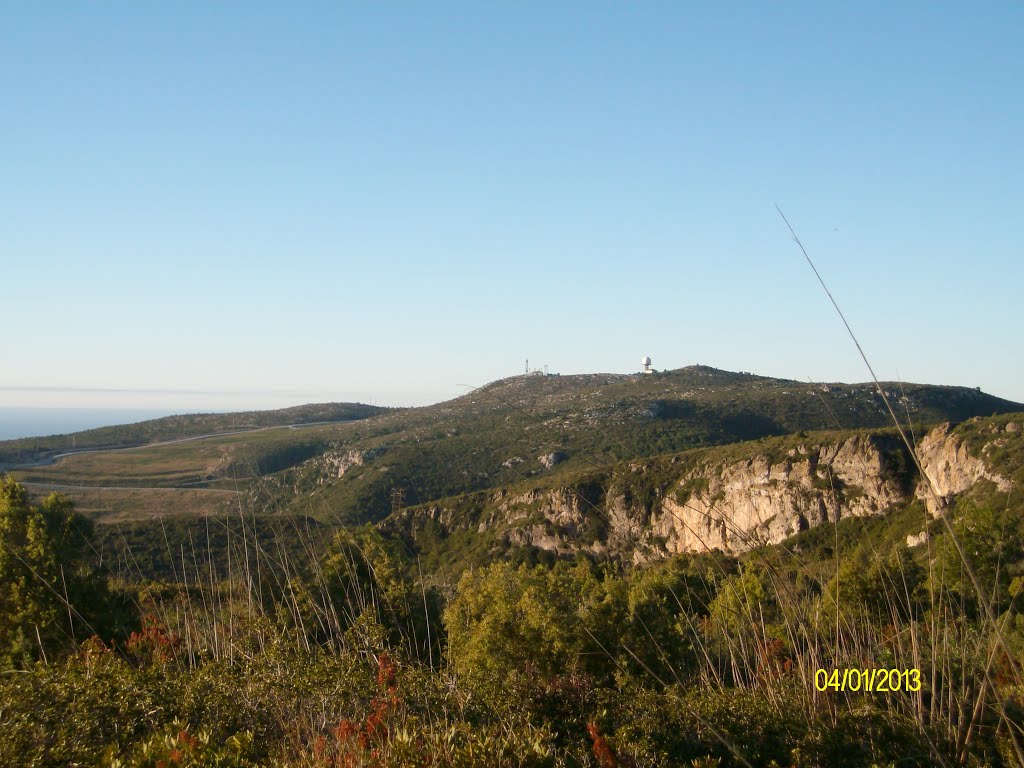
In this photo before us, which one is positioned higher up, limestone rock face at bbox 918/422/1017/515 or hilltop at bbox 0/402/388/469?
hilltop at bbox 0/402/388/469

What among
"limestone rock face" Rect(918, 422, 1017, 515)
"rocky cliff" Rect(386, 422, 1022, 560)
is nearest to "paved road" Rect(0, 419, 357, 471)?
"rocky cliff" Rect(386, 422, 1022, 560)

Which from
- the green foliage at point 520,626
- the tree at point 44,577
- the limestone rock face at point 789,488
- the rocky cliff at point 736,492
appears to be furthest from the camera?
the limestone rock face at point 789,488

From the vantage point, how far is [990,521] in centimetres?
2636

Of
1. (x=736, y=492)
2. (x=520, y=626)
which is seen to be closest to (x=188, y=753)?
(x=520, y=626)

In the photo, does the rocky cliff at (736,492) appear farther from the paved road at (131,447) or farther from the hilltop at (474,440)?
the paved road at (131,447)

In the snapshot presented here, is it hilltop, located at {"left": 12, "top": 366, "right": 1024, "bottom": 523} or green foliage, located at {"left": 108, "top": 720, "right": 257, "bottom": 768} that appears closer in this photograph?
green foliage, located at {"left": 108, "top": 720, "right": 257, "bottom": 768}

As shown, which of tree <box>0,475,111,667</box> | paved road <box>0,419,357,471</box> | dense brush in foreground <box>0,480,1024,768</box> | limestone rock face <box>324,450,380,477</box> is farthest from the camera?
limestone rock face <box>324,450,380,477</box>

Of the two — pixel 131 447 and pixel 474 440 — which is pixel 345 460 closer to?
pixel 474 440

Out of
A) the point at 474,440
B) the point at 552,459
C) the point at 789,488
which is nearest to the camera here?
the point at 789,488
